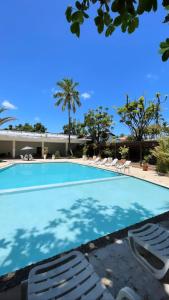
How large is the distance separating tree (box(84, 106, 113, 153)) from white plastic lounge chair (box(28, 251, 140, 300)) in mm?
24904

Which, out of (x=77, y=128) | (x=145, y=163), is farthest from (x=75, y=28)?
(x=77, y=128)

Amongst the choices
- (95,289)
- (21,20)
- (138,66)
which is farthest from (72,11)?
(138,66)

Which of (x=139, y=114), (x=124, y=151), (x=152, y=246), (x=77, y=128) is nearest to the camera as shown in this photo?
(x=152, y=246)

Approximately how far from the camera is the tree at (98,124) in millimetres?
26672

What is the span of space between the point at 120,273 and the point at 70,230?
114 inches

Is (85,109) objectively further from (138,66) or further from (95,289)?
(95,289)

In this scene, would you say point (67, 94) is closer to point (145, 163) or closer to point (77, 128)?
point (77, 128)

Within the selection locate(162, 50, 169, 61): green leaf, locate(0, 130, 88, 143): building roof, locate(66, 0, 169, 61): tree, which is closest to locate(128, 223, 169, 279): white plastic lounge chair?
locate(162, 50, 169, 61): green leaf

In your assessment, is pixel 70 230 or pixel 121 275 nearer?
pixel 121 275

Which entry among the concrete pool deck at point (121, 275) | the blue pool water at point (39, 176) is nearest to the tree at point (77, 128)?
the blue pool water at point (39, 176)

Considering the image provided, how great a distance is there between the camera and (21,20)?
9.52 metres

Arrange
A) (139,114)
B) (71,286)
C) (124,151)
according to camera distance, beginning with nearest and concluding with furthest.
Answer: (71,286), (124,151), (139,114)

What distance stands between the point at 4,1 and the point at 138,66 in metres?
13.1

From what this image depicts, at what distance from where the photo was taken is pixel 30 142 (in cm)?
2978
